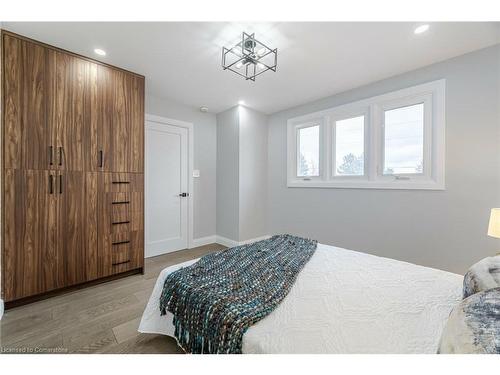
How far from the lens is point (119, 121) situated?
232 cm

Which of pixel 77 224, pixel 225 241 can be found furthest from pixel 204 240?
pixel 77 224

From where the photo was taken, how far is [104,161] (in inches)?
88.0

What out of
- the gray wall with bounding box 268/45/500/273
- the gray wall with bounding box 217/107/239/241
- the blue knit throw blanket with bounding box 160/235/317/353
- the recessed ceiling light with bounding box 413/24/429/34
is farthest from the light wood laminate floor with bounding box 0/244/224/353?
the recessed ceiling light with bounding box 413/24/429/34

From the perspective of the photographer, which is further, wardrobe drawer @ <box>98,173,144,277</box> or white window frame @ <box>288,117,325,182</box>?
white window frame @ <box>288,117,325,182</box>

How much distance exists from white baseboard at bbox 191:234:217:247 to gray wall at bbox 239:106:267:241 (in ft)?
2.12

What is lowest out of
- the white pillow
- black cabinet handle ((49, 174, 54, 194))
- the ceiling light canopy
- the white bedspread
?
the white bedspread

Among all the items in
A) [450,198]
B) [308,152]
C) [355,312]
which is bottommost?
[355,312]

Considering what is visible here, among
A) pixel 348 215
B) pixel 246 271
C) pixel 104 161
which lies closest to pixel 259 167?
pixel 348 215

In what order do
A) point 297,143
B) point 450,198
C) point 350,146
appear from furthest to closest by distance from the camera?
1. point 297,143
2. point 350,146
3. point 450,198

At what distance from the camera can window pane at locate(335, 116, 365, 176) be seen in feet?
9.45

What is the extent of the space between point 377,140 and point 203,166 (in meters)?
2.71

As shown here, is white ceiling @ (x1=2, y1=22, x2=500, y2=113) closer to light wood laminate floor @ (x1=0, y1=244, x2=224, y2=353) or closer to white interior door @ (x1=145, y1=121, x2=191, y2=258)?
white interior door @ (x1=145, y1=121, x2=191, y2=258)

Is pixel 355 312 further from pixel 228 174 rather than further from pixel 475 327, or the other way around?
pixel 228 174
